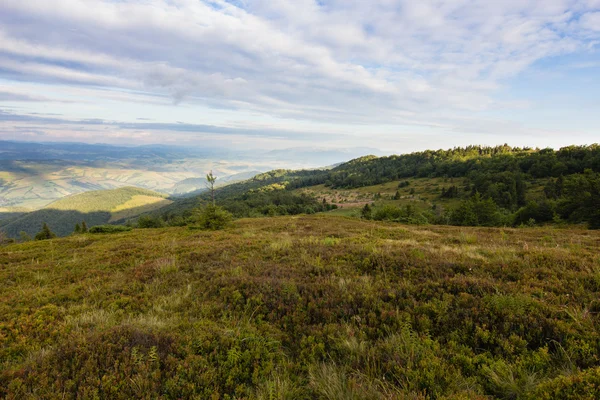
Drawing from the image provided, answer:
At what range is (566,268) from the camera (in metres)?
6.73

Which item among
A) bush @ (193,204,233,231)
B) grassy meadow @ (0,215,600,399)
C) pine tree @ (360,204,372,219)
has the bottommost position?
pine tree @ (360,204,372,219)

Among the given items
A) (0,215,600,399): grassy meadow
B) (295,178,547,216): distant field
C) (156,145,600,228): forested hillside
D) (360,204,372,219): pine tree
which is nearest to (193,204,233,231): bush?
(156,145,600,228): forested hillside

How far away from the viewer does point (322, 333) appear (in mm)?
4762

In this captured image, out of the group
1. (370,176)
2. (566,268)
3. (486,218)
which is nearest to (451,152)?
(370,176)

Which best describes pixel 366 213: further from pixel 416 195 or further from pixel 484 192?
pixel 416 195

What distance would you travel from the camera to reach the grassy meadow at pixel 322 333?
3438 millimetres

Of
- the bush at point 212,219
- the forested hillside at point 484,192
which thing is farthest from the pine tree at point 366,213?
the bush at point 212,219

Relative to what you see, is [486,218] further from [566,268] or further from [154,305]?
[154,305]

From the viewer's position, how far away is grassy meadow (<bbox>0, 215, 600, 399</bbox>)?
3438mm

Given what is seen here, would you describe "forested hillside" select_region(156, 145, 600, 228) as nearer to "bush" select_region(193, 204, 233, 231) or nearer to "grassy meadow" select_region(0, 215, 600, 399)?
"bush" select_region(193, 204, 233, 231)

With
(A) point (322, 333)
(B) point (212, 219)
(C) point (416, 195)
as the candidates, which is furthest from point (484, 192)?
(A) point (322, 333)

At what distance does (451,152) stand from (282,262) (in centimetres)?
22577

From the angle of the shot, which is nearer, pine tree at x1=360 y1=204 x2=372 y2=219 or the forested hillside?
the forested hillside

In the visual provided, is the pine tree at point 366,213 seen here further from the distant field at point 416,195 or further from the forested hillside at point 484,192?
the distant field at point 416,195
